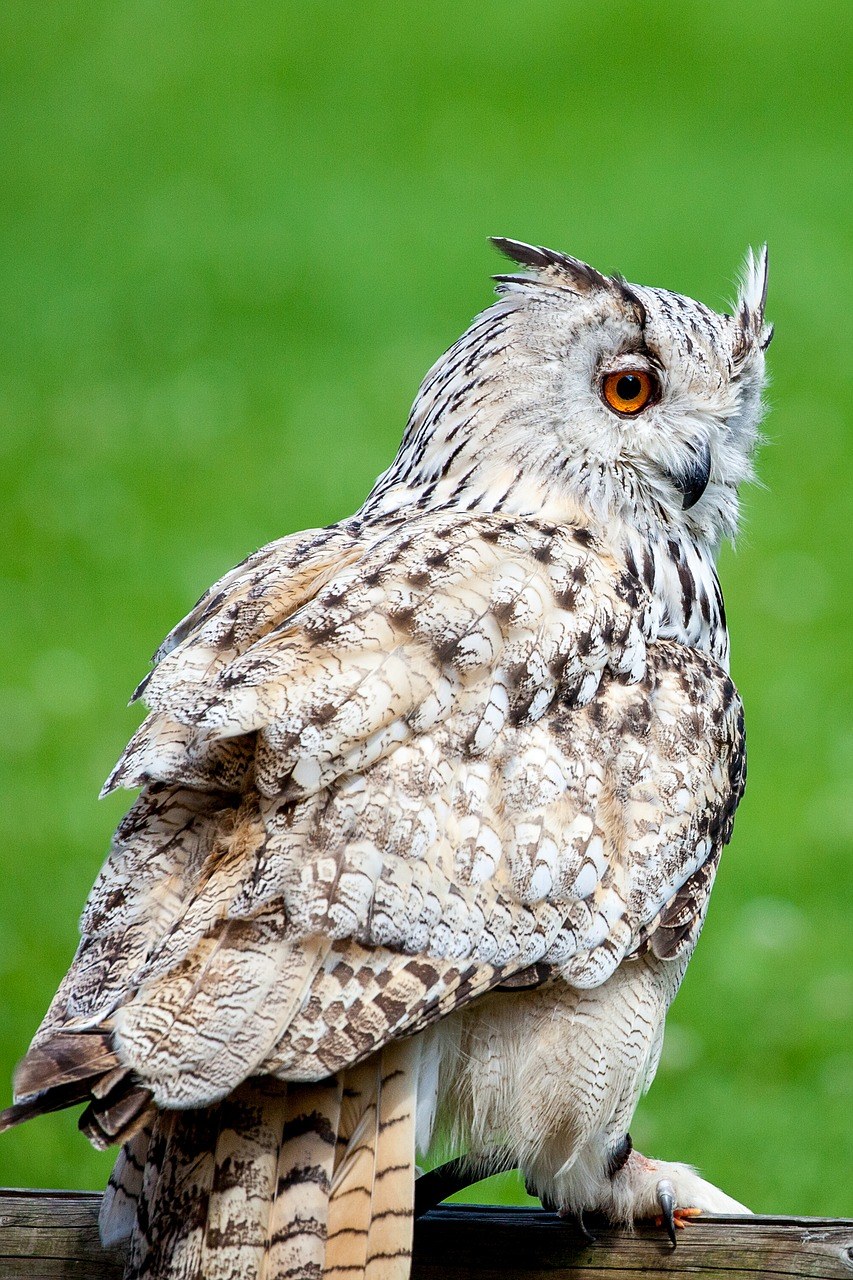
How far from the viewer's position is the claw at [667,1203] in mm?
2799

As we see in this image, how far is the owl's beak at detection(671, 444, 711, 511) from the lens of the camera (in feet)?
10.8

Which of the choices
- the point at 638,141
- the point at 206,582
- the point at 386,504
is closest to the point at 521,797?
the point at 386,504

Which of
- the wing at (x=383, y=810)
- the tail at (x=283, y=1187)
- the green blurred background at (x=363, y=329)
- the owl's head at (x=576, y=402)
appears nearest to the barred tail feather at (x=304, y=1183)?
the tail at (x=283, y=1187)

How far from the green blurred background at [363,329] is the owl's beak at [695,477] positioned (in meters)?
2.67

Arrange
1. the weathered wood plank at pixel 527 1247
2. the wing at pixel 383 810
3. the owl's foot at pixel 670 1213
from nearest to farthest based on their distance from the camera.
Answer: the wing at pixel 383 810
the weathered wood plank at pixel 527 1247
the owl's foot at pixel 670 1213

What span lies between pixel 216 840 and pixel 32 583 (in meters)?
7.42

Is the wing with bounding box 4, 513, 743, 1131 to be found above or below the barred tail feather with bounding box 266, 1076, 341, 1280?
above

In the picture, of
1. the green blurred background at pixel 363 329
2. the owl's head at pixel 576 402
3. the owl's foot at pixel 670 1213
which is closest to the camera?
the owl's foot at pixel 670 1213

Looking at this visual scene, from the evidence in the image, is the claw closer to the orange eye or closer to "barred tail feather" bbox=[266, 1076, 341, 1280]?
"barred tail feather" bbox=[266, 1076, 341, 1280]

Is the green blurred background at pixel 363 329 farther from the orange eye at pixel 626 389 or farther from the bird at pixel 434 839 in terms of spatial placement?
the orange eye at pixel 626 389

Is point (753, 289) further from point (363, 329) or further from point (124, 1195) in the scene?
point (363, 329)

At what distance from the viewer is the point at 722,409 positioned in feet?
11.1

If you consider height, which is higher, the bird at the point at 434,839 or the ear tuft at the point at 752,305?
the ear tuft at the point at 752,305

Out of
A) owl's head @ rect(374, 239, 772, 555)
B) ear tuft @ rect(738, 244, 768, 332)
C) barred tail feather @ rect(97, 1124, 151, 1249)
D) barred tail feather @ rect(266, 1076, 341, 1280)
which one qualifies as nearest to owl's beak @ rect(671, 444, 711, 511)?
owl's head @ rect(374, 239, 772, 555)
